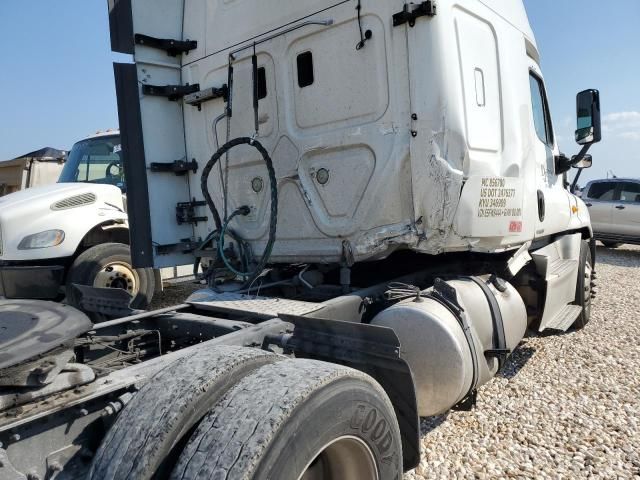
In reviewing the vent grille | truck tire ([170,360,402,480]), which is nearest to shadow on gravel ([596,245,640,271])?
the vent grille

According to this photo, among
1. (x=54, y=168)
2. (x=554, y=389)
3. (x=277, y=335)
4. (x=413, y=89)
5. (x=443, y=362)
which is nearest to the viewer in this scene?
(x=277, y=335)

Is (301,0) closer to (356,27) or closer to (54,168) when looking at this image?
(356,27)

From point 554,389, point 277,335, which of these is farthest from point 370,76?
point 554,389


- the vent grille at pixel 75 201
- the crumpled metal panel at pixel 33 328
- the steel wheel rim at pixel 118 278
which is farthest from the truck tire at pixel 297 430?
the vent grille at pixel 75 201

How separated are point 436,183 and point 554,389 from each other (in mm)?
2162

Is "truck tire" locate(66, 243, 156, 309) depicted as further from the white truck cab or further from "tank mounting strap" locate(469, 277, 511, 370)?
"tank mounting strap" locate(469, 277, 511, 370)

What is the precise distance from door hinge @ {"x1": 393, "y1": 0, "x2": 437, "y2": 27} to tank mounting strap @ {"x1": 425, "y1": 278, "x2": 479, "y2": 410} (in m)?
1.63

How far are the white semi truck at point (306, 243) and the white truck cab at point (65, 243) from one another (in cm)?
223

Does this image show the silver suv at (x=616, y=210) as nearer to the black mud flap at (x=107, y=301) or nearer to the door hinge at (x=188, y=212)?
the door hinge at (x=188, y=212)

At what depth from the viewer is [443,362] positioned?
8.89 feet

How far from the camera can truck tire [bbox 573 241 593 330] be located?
534cm

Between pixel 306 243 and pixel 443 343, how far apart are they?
1.37 meters

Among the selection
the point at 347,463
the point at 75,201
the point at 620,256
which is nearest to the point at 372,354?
the point at 347,463

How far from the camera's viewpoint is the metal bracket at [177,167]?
4.01 m
